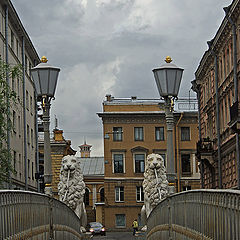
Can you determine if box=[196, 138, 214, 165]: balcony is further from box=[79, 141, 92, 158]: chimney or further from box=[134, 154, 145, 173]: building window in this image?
box=[79, 141, 92, 158]: chimney

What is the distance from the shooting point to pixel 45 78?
18969mm

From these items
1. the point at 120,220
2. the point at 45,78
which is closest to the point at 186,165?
the point at 120,220

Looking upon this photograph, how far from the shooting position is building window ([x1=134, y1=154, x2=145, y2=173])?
81625 millimetres

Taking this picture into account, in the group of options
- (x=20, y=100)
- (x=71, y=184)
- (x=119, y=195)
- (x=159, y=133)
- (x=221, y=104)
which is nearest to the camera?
(x=71, y=184)

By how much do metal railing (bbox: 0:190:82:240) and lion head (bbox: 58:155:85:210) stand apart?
5.57 metres

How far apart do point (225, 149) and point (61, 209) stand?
3070 cm

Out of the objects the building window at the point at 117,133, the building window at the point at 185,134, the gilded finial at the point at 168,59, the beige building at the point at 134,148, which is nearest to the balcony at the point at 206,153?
the beige building at the point at 134,148

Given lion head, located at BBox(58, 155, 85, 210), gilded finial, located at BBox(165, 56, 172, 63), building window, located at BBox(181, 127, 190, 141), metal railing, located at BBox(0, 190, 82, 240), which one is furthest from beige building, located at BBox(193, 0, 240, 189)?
building window, located at BBox(181, 127, 190, 141)

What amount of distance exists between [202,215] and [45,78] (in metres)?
9.05

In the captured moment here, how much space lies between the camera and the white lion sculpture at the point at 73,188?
82.6ft

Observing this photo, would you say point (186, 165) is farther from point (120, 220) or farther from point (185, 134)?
point (120, 220)

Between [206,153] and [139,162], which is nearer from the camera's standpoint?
[206,153]

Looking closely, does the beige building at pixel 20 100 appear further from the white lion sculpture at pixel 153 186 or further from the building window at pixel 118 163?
the white lion sculpture at pixel 153 186

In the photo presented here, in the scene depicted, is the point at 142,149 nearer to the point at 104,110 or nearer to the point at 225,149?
the point at 104,110
